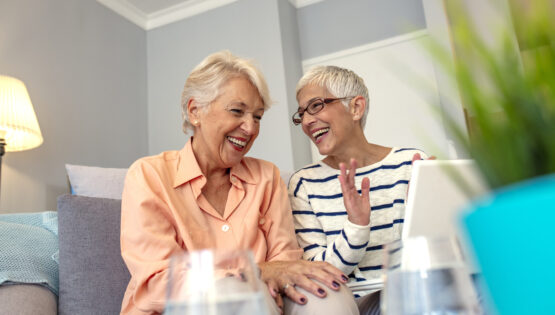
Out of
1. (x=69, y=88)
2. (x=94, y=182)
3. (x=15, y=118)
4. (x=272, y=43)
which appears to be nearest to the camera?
(x=94, y=182)

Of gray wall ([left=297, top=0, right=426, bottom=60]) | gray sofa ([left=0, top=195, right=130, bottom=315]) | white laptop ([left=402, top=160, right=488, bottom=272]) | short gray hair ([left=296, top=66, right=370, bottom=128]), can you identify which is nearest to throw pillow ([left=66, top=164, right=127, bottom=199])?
gray sofa ([left=0, top=195, right=130, bottom=315])

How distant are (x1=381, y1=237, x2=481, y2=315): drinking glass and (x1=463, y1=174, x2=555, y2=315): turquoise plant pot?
0.40 feet

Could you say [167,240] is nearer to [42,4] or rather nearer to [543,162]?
[543,162]

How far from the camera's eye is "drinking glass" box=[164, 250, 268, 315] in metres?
0.37

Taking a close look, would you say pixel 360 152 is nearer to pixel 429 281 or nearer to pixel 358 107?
pixel 358 107

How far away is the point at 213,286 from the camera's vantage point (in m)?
0.37

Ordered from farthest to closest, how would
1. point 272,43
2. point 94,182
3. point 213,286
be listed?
1. point 272,43
2. point 94,182
3. point 213,286

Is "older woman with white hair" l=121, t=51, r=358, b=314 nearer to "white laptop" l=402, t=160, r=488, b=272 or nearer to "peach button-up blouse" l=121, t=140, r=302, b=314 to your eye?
"peach button-up blouse" l=121, t=140, r=302, b=314

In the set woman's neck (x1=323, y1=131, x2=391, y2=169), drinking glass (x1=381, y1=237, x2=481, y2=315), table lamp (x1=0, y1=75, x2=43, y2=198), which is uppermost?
table lamp (x1=0, y1=75, x2=43, y2=198)

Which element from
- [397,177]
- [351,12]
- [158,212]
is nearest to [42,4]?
[351,12]

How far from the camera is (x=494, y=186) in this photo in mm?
303

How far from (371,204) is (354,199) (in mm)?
368

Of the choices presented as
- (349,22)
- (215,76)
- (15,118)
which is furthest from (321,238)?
(349,22)

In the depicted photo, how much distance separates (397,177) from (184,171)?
766 millimetres
